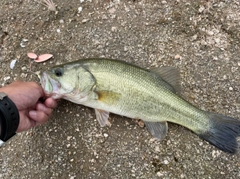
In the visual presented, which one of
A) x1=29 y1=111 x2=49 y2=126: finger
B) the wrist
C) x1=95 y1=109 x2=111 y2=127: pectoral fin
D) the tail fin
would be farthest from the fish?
the wrist

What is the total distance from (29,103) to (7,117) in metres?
0.38

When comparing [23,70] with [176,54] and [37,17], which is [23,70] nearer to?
[37,17]

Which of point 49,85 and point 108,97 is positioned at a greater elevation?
point 49,85

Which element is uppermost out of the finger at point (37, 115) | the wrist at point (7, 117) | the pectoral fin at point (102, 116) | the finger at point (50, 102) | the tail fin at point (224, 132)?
the wrist at point (7, 117)

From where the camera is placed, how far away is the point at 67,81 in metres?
3.25

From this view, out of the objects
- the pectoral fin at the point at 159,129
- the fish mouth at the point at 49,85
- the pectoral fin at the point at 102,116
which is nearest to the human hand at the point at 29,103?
the fish mouth at the point at 49,85

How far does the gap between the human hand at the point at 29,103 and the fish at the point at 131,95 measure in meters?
0.13

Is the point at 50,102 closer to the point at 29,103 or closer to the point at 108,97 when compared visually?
the point at 29,103

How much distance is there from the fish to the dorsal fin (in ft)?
0.26

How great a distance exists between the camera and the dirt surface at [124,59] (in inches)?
136

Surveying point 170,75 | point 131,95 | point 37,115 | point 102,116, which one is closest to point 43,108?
point 37,115

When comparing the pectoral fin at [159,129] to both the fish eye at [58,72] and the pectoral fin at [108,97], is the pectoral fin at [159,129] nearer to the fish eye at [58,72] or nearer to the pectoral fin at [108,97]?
the pectoral fin at [108,97]

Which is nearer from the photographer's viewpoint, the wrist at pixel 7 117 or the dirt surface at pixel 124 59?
the wrist at pixel 7 117

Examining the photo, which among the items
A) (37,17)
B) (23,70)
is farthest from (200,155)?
(37,17)
